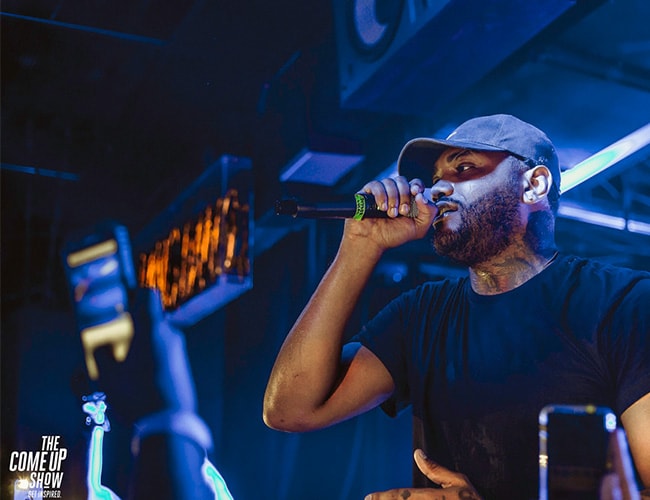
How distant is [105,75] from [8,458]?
60.4 inches

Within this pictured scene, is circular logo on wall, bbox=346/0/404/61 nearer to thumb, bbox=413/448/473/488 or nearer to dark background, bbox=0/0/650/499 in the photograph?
dark background, bbox=0/0/650/499

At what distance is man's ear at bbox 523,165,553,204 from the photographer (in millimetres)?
1614

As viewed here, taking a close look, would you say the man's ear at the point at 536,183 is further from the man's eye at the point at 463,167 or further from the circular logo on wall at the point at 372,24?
the circular logo on wall at the point at 372,24

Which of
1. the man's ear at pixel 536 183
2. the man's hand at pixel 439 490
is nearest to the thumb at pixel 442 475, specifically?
the man's hand at pixel 439 490

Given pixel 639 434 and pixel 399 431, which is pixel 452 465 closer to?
pixel 639 434

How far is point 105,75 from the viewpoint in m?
3.06

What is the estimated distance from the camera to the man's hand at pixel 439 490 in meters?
1.28

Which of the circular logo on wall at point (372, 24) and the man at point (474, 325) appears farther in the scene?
the circular logo on wall at point (372, 24)

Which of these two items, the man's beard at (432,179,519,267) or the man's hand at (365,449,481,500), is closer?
the man's hand at (365,449,481,500)

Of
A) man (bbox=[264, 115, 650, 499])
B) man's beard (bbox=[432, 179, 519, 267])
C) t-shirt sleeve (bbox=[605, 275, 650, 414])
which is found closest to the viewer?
t-shirt sleeve (bbox=[605, 275, 650, 414])

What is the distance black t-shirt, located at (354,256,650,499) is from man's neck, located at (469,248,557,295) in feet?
0.08

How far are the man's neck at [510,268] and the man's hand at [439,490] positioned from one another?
16.2 inches

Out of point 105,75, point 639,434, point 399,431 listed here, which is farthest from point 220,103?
point 639,434
